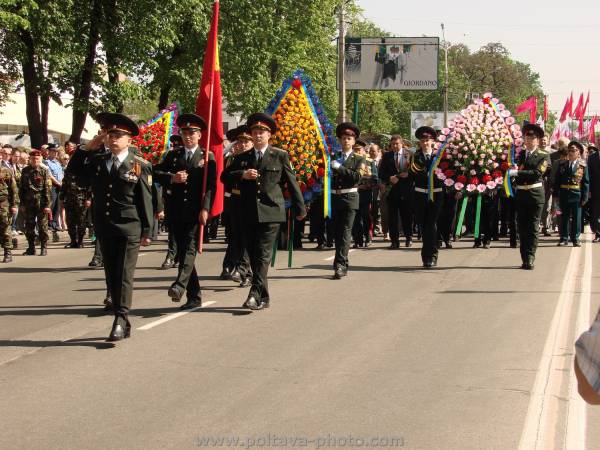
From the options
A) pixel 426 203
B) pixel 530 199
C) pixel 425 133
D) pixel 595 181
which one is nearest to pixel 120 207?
pixel 426 203

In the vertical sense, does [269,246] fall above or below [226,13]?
below

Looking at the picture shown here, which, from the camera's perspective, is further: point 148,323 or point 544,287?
point 544,287

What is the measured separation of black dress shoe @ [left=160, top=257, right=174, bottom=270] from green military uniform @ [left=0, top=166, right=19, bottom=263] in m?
2.89

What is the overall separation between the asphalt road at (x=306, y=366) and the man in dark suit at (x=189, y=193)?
443mm

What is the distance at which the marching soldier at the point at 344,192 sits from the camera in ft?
45.9

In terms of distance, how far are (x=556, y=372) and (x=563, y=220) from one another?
42.0 ft

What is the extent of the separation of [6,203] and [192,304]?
6.89 m

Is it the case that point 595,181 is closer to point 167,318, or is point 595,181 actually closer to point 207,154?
point 207,154

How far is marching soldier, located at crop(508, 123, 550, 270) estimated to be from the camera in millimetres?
15219

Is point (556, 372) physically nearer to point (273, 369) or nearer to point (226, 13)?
point (273, 369)

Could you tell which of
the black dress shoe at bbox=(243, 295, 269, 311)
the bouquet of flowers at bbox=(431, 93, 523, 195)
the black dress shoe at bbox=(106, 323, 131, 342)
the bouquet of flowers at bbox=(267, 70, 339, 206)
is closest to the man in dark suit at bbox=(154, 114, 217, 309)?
the black dress shoe at bbox=(243, 295, 269, 311)

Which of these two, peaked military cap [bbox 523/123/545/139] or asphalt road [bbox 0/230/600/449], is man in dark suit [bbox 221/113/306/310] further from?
peaked military cap [bbox 523/123/545/139]

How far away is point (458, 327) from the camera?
32.2ft

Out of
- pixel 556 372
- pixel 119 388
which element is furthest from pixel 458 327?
pixel 119 388
